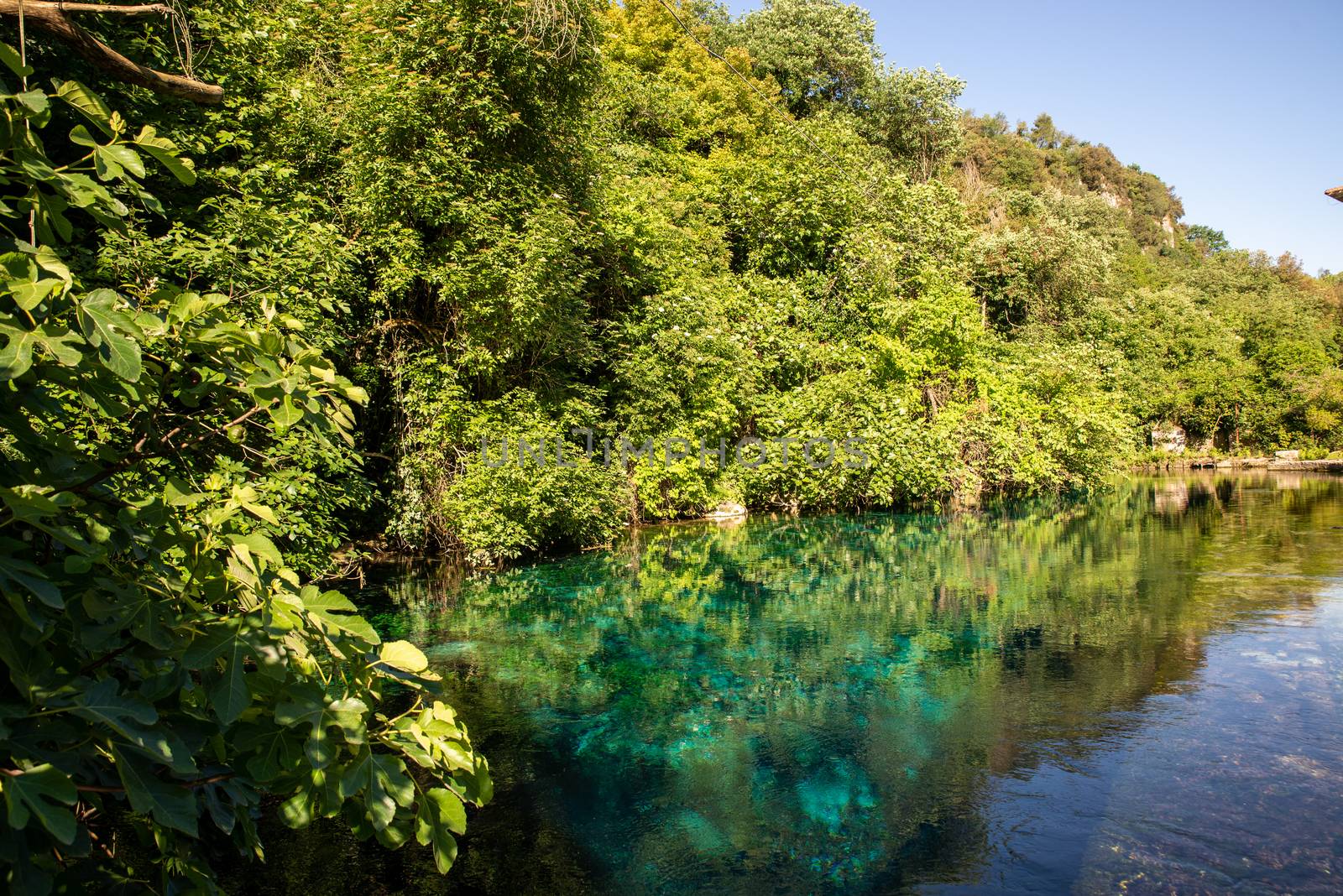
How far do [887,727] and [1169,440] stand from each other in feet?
122

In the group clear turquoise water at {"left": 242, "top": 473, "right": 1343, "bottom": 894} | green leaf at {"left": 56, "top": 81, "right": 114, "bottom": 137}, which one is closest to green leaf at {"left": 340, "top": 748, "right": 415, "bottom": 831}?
green leaf at {"left": 56, "top": 81, "right": 114, "bottom": 137}

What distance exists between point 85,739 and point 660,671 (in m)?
6.41

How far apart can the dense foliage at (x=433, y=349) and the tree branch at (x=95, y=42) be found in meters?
0.25

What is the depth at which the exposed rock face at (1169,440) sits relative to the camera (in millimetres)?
36500

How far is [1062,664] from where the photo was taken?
7.62m

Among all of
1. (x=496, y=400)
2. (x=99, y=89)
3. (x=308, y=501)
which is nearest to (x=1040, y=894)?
(x=308, y=501)

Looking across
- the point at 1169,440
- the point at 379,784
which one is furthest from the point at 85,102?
the point at 1169,440

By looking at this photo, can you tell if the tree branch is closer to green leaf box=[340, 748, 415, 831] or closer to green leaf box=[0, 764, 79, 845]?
green leaf box=[0, 764, 79, 845]

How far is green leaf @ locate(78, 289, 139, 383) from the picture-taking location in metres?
1.88

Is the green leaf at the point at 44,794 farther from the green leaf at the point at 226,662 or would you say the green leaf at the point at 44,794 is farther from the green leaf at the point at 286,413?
the green leaf at the point at 286,413

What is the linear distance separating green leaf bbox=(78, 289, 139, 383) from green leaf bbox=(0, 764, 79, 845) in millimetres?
840

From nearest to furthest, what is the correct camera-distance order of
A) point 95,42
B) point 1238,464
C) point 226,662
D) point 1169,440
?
Result: 1. point 226,662
2. point 95,42
3. point 1238,464
4. point 1169,440

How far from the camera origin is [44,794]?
1.63m

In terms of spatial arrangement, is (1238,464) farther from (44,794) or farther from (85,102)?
(44,794)
